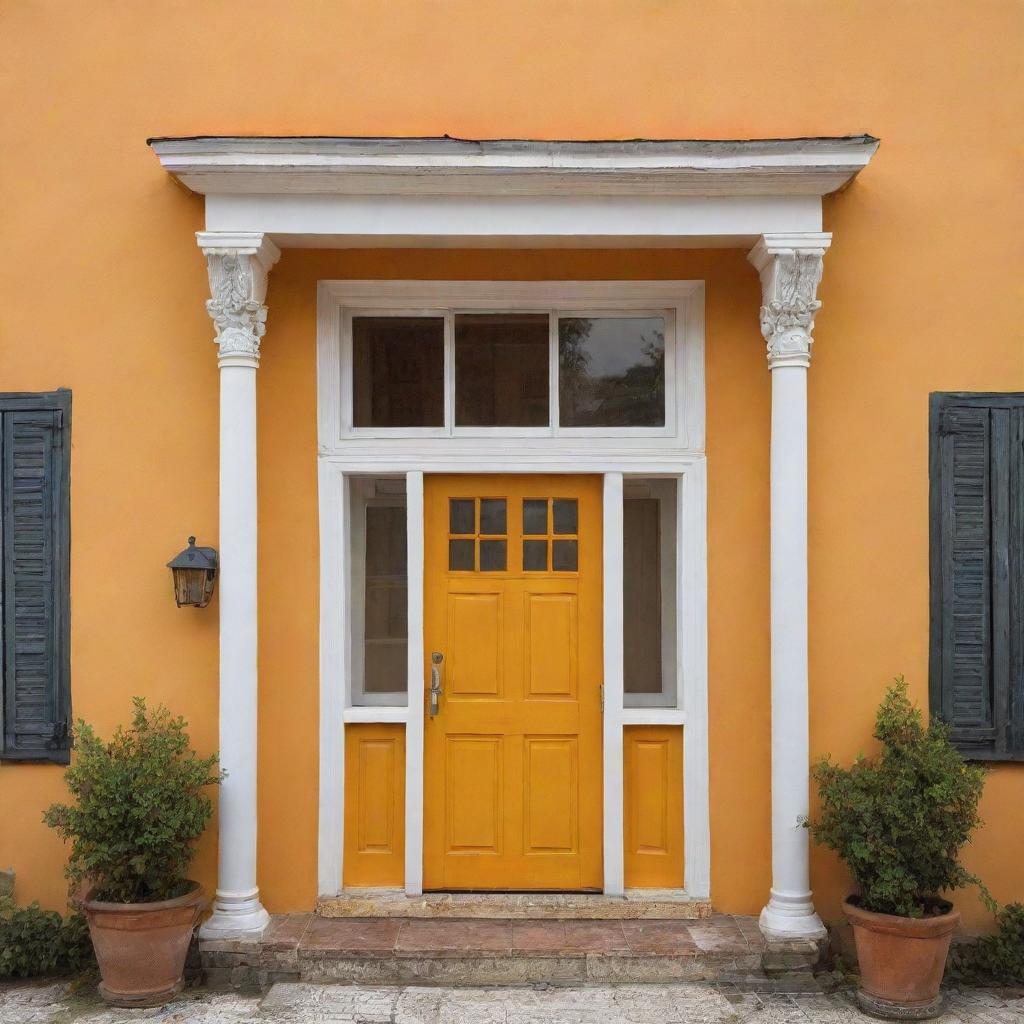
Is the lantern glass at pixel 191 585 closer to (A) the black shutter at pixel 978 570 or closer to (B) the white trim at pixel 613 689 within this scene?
(B) the white trim at pixel 613 689

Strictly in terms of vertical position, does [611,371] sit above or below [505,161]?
below

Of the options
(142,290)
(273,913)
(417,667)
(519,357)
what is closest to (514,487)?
(519,357)

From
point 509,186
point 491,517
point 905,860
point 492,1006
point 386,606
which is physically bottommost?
point 492,1006

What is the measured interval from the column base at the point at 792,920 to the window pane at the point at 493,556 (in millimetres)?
2023

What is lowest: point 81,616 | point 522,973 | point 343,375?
point 522,973

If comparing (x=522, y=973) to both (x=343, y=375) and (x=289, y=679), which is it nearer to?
(x=289, y=679)

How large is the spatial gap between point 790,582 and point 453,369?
196 cm

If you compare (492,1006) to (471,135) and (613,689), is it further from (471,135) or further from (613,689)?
(471,135)

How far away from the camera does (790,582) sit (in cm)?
439

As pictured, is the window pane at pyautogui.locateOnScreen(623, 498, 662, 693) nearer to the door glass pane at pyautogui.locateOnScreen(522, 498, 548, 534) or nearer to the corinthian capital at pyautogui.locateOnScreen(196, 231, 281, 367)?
the door glass pane at pyautogui.locateOnScreen(522, 498, 548, 534)

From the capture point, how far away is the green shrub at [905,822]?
13.0 ft

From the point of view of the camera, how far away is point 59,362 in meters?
4.61

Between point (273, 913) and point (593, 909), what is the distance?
1560 millimetres

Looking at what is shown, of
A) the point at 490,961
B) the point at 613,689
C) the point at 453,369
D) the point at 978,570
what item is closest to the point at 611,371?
the point at 453,369
